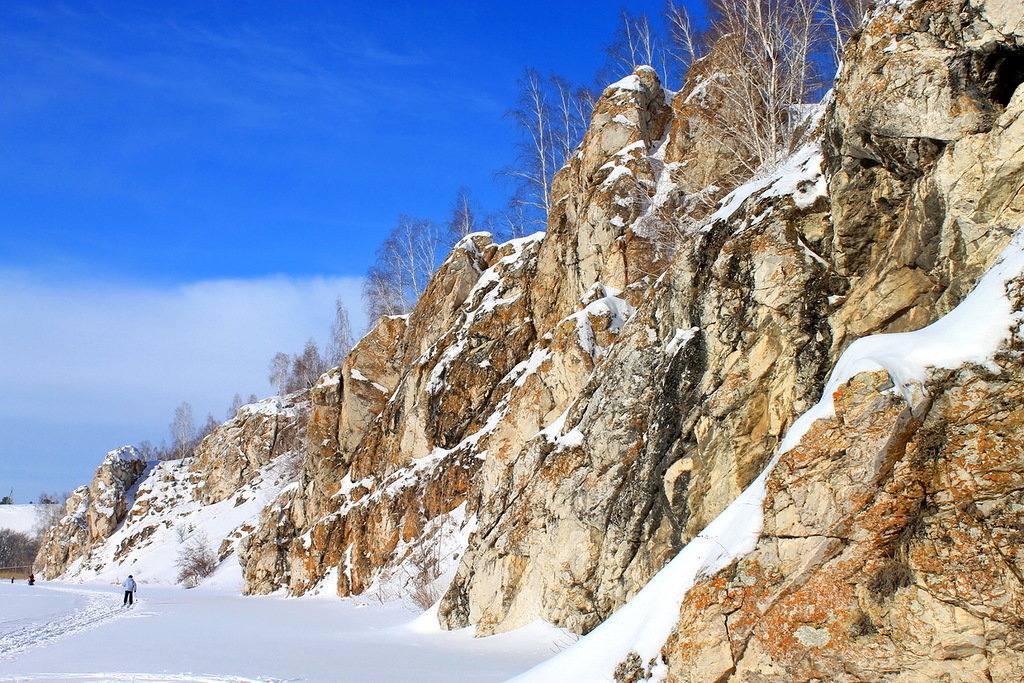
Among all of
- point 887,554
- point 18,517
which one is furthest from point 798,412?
point 18,517

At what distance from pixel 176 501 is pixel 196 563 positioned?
1633cm

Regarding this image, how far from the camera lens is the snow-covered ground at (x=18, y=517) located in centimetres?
13850

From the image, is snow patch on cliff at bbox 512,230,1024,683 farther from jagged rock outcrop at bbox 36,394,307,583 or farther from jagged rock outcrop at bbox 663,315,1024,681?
jagged rock outcrop at bbox 36,394,307,583

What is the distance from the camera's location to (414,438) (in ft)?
97.9

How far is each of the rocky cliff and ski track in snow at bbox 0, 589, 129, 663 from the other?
9910mm

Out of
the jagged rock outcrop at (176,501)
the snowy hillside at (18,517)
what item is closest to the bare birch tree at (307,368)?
the jagged rock outcrop at (176,501)

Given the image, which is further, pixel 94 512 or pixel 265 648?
pixel 94 512

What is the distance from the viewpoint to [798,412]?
10.4 meters

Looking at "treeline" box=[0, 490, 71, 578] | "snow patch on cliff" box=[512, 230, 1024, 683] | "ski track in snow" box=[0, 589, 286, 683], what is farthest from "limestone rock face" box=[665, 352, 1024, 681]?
"treeline" box=[0, 490, 71, 578]

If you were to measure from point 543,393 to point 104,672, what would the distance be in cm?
1239

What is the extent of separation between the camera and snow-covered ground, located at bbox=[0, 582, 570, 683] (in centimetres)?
1149

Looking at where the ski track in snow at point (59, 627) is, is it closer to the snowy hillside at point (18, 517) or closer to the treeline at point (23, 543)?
the treeline at point (23, 543)

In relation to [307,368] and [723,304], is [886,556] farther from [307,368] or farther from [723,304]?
[307,368]

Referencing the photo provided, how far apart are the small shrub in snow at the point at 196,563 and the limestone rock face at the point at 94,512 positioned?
19145 millimetres
